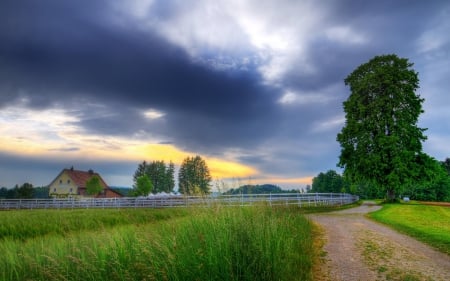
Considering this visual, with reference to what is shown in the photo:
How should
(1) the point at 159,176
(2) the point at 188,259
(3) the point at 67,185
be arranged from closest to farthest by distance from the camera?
(2) the point at 188,259 < (3) the point at 67,185 < (1) the point at 159,176

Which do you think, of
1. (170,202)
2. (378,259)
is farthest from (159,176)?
(378,259)

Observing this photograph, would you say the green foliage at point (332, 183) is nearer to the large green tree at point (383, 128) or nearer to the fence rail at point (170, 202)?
the fence rail at point (170, 202)

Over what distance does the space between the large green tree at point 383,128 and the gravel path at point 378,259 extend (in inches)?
732

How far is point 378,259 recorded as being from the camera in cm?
858

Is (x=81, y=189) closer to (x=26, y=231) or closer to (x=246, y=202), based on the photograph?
(x=26, y=231)

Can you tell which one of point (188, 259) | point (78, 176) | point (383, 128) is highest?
point (383, 128)

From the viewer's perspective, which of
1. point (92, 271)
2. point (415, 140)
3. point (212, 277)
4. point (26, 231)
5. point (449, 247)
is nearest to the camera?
point (212, 277)

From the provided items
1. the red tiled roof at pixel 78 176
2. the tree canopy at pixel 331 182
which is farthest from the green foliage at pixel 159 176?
the tree canopy at pixel 331 182

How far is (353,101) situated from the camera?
3175cm

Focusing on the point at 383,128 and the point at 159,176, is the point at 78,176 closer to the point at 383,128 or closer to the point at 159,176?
the point at 159,176

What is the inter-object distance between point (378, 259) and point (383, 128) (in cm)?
2501

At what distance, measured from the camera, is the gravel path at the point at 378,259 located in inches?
287

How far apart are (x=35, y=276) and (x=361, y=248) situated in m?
9.27

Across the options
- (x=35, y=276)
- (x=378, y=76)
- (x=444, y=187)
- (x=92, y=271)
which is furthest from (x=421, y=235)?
(x=444, y=187)
